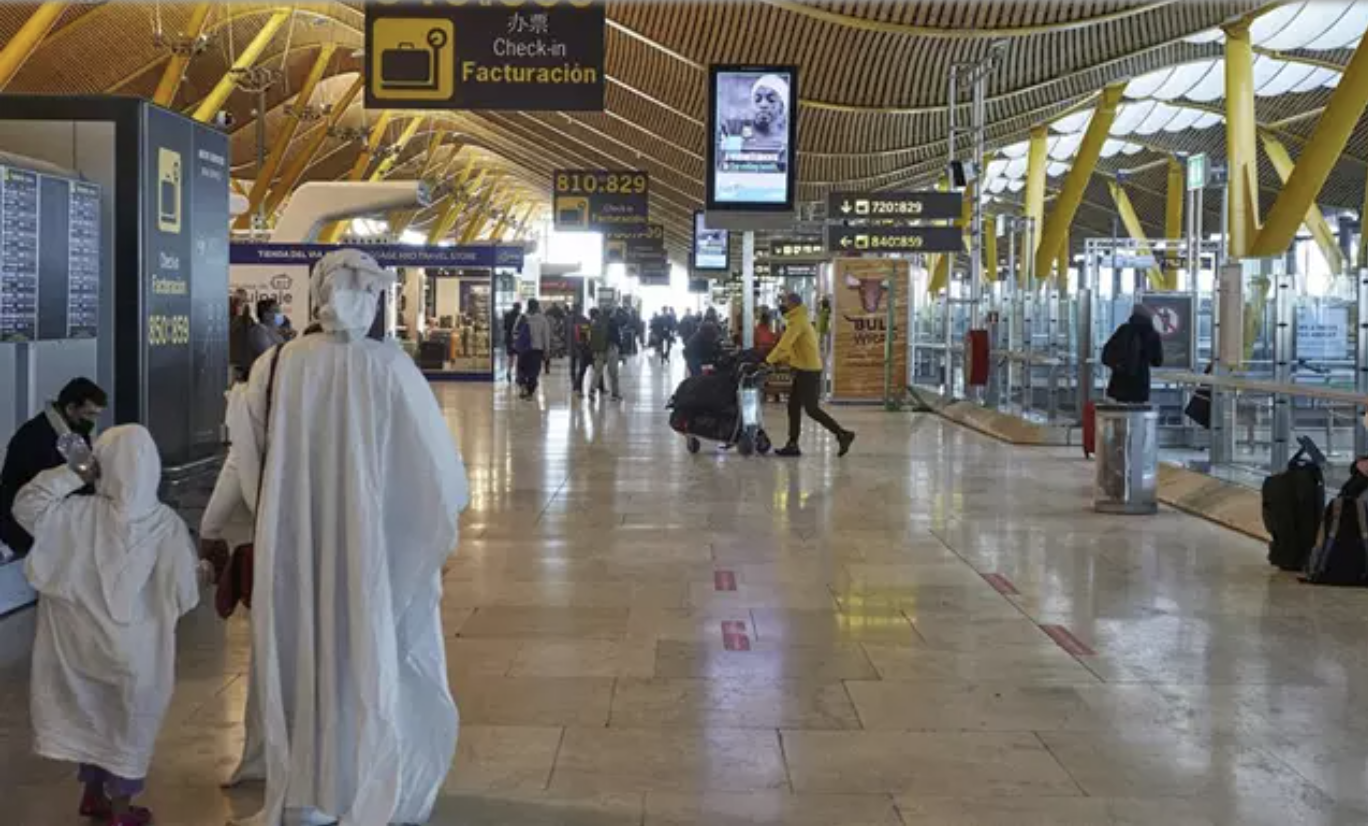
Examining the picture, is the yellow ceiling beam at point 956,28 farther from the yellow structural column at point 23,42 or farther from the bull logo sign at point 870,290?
the yellow structural column at point 23,42

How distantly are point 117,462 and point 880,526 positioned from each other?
7553 mm

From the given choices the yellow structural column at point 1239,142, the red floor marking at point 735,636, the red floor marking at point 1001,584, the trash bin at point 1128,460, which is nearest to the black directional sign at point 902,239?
the yellow structural column at point 1239,142

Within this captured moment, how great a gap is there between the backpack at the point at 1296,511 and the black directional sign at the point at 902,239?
14079 mm

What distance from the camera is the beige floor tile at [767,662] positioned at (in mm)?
6527

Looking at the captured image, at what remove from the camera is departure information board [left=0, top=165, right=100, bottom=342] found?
7.78 m

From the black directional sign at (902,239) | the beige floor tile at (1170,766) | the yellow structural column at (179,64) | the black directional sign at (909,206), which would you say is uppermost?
the yellow structural column at (179,64)

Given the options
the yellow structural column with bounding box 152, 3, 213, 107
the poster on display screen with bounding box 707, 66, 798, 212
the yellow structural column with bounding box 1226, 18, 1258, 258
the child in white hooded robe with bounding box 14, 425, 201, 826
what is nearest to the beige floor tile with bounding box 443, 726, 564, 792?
the child in white hooded robe with bounding box 14, 425, 201, 826

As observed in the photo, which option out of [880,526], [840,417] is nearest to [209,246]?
[880,526]

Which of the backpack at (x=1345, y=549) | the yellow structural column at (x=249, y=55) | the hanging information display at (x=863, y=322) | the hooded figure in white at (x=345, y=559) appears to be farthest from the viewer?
the yellow structural column at (x=249, y=55)

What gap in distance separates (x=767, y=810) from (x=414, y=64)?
827 cm

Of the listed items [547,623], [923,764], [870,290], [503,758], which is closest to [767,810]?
[923,764]

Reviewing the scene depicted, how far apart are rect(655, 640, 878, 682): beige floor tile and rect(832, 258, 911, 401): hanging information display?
20.4m

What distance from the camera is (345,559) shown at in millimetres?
4324

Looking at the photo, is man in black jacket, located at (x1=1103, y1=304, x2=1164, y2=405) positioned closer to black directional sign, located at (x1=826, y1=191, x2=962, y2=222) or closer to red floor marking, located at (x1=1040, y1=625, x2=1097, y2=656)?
red floor marking, located at (x1=1040, y1=625, x2=1097, y2=656)
